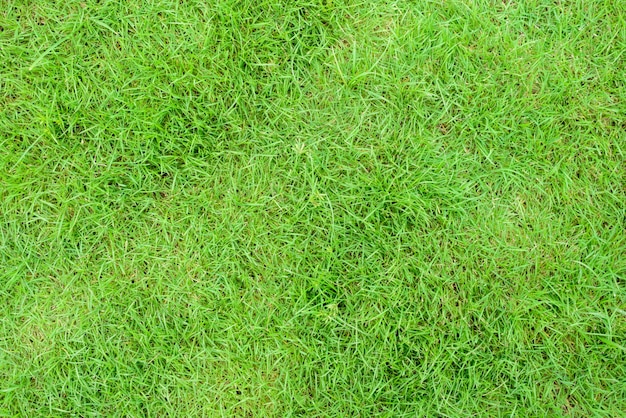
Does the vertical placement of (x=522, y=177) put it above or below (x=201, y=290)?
above

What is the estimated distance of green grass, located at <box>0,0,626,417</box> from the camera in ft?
6.62

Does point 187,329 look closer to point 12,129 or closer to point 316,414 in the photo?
point 316,414

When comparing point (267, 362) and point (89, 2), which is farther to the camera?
point (89, 2)

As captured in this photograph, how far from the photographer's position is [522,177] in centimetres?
210

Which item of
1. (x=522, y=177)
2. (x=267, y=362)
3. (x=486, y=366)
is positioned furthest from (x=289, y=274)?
(x=522, y=177)

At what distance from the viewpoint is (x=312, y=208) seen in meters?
2.06

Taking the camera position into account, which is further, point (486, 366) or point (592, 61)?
point (592, 61)

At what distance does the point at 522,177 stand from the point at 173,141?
1.60 m

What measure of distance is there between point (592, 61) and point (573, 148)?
1.40 feet

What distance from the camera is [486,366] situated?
2016mm

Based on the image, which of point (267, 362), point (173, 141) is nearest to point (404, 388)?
point (267, 362)

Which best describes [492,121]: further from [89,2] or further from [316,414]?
[89,2]

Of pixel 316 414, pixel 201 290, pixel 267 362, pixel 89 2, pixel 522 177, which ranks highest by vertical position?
pixel 89 2

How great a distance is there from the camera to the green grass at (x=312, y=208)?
2.02 m
